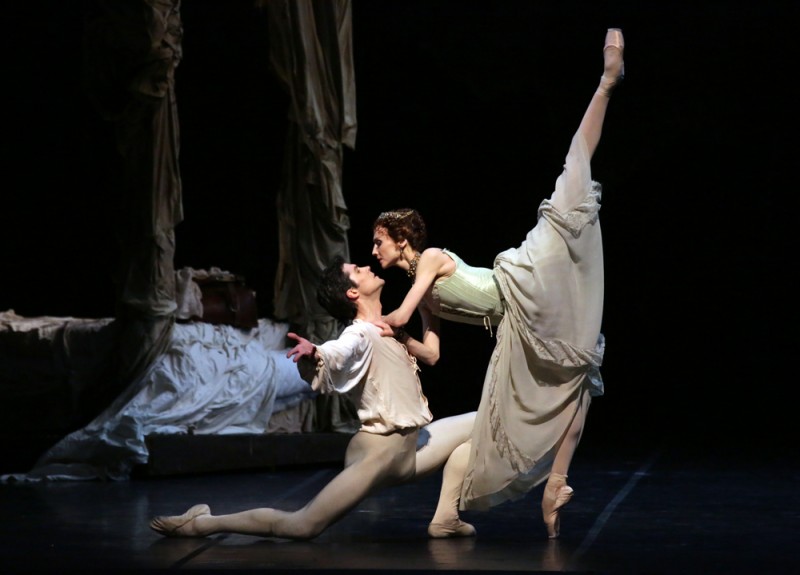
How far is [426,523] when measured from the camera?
450 cm

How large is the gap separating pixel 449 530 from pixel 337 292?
2.73ft

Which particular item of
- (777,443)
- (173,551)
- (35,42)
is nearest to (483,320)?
(173,551)

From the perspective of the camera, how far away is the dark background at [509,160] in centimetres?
867

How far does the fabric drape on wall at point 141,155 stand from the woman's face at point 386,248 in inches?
92.1

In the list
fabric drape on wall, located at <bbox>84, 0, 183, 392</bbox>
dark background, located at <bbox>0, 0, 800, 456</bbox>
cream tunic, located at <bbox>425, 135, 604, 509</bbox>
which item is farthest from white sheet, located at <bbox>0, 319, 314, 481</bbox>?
cream tunic, located at <bbox>425, 135, 604, 509</bbox>

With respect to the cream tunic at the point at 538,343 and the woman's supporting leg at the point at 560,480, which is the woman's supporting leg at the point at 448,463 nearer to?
the cream tunic at the point at 538,343

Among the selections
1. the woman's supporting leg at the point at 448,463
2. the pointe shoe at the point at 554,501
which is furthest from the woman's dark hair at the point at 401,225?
the pointe shoe at the point at 554,501

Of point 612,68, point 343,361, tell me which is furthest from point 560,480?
point 612,68

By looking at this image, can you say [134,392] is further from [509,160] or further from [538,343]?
[509,160]

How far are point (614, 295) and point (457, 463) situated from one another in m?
5.32

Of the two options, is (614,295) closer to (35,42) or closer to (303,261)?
(303,261)

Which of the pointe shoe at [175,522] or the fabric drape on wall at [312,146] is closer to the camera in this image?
the pointe shoe at [175,522]

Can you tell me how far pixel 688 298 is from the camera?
914 cm

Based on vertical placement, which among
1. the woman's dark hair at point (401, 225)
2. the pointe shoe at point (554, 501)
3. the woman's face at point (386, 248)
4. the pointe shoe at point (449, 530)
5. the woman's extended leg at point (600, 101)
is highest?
the woman's extended leg at point (600, 101)
